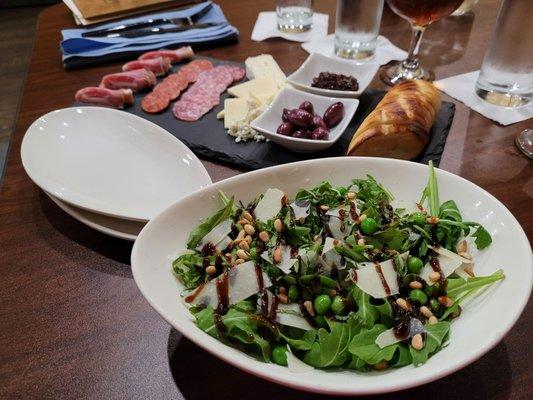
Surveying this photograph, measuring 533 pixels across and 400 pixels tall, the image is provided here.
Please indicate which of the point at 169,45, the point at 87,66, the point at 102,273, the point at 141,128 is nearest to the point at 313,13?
the point at 169,45

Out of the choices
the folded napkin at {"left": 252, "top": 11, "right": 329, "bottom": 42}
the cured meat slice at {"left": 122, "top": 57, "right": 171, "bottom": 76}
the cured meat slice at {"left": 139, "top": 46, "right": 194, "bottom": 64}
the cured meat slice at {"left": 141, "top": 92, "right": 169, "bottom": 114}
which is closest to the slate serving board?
the cured meat slice at {"left": 141, "top": 92, "right": 169, "bottom": 114}

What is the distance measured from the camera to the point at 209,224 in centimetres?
87

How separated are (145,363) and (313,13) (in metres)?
1.86

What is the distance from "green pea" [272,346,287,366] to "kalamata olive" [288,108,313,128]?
80 centimetres

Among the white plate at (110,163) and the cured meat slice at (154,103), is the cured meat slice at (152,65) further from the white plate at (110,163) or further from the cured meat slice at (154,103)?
the white plate at (110,163)

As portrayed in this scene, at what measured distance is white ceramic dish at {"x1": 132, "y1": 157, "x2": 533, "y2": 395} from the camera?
0.62m

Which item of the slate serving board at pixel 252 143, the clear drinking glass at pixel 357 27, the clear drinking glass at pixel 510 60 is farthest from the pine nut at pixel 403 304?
the clear drinking glass at pixel 357 27

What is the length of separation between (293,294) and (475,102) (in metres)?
1.15

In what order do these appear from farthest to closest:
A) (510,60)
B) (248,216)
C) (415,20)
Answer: (415,20)
(510,60)
(248,216)

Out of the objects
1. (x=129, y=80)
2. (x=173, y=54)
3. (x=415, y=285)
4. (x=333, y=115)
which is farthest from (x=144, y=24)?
(x=415, y=285)

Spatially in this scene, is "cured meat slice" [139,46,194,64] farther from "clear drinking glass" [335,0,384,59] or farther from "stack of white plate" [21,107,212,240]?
"clear drinking glass" [335,0,384,59]

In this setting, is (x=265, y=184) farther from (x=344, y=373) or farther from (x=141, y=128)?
(x=141, y=128)

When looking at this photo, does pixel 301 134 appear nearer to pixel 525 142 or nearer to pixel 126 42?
pixel 525 142

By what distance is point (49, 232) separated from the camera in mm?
1106
